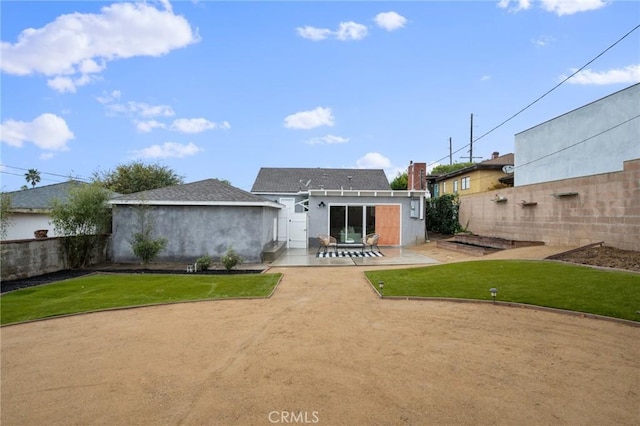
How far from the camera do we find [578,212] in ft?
39.9

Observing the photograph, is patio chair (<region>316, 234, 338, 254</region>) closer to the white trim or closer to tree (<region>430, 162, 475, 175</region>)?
the white trim

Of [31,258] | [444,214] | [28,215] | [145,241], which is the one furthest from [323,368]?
[444,214]

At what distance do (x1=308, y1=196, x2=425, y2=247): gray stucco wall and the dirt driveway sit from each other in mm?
12478

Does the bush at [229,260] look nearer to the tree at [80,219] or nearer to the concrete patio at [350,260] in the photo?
the concrete patio at [350,260]

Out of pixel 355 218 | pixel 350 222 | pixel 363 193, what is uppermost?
pixel 363 193

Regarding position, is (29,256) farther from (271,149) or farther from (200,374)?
(271,149)

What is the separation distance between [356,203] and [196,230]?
900 centimetres

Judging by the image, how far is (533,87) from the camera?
14.9 m

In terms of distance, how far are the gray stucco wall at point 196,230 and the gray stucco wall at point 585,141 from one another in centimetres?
1553

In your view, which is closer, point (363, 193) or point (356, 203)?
point (363, 193)

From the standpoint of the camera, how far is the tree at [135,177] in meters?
25.5

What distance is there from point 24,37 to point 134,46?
343 centimetres

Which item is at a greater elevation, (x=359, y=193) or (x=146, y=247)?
(x=359, y=193)

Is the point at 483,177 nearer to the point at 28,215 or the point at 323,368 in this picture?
the point at 323,368
